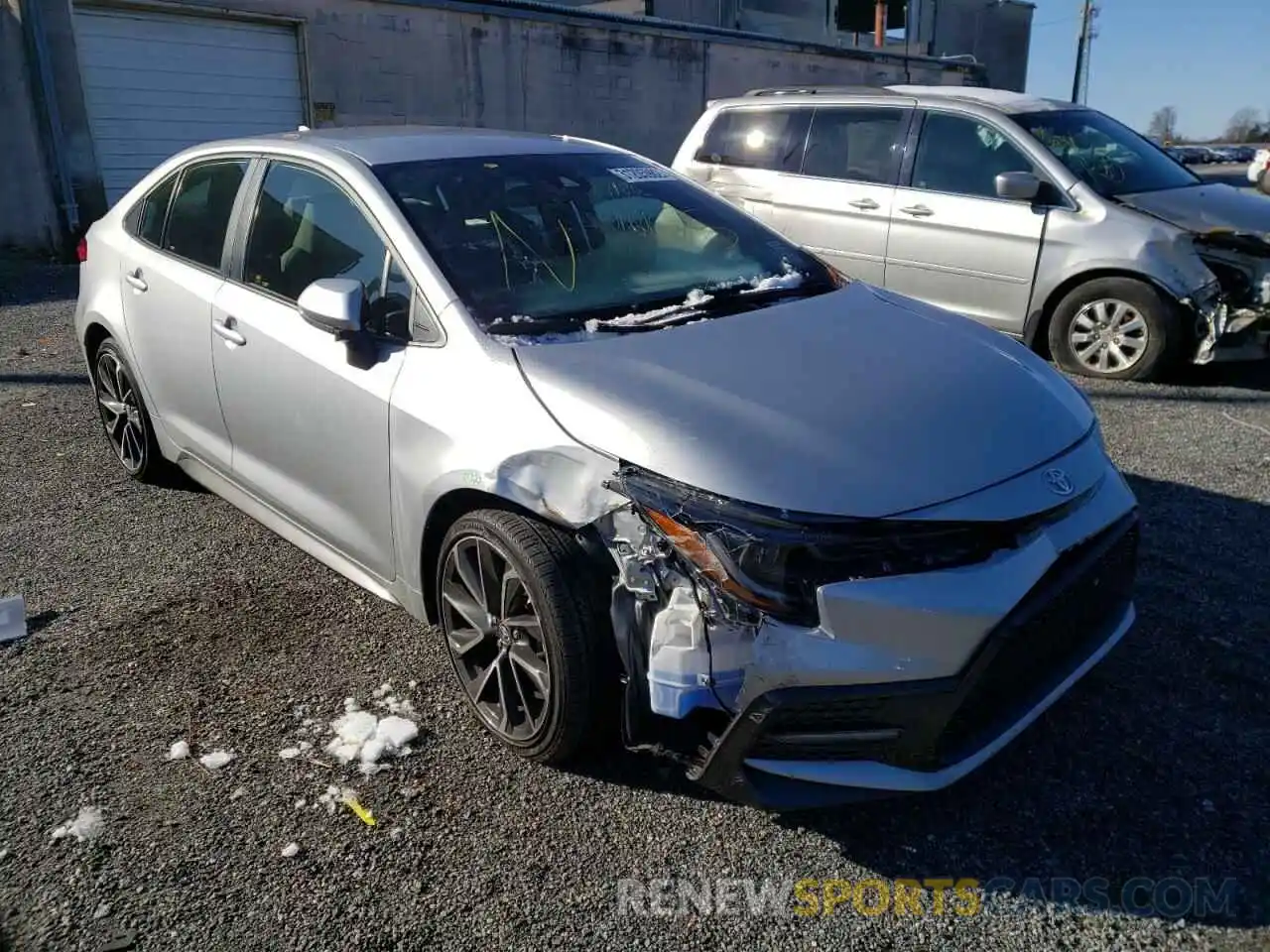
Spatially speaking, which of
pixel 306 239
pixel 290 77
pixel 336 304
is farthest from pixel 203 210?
pixel 290 77

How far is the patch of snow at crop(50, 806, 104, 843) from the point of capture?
2.59 meters

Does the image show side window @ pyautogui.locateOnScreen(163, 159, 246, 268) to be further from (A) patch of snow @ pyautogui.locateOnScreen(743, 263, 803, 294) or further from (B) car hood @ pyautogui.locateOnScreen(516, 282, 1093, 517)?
(A) patch of snow @ pyautogui.locateOnScreen(743, 263, 803, 294)

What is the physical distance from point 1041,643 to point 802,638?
68 cm

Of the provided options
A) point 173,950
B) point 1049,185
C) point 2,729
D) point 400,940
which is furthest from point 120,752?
point 1049,185

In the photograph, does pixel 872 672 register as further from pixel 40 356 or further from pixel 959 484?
pixel 40 356

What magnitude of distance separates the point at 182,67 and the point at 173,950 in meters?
12.5

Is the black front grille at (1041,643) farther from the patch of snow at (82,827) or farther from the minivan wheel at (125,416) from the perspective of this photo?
the minivan wheel at (125,416)

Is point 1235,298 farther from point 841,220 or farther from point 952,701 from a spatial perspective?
point 952,701

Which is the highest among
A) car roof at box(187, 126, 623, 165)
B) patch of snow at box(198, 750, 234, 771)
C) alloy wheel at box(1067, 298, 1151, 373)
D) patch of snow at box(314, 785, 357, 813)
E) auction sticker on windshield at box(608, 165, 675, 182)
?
car roof at box(187, 126, 623, 165)

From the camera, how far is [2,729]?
3.03m

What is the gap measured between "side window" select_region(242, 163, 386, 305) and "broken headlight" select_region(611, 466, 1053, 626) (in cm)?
142

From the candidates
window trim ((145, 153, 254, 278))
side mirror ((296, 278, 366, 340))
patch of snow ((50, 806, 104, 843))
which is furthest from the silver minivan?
patch of snow ((50, 806, 104, 843))

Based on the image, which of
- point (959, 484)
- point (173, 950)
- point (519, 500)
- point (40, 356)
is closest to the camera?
point (173, 950)

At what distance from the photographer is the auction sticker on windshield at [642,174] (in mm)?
3881
